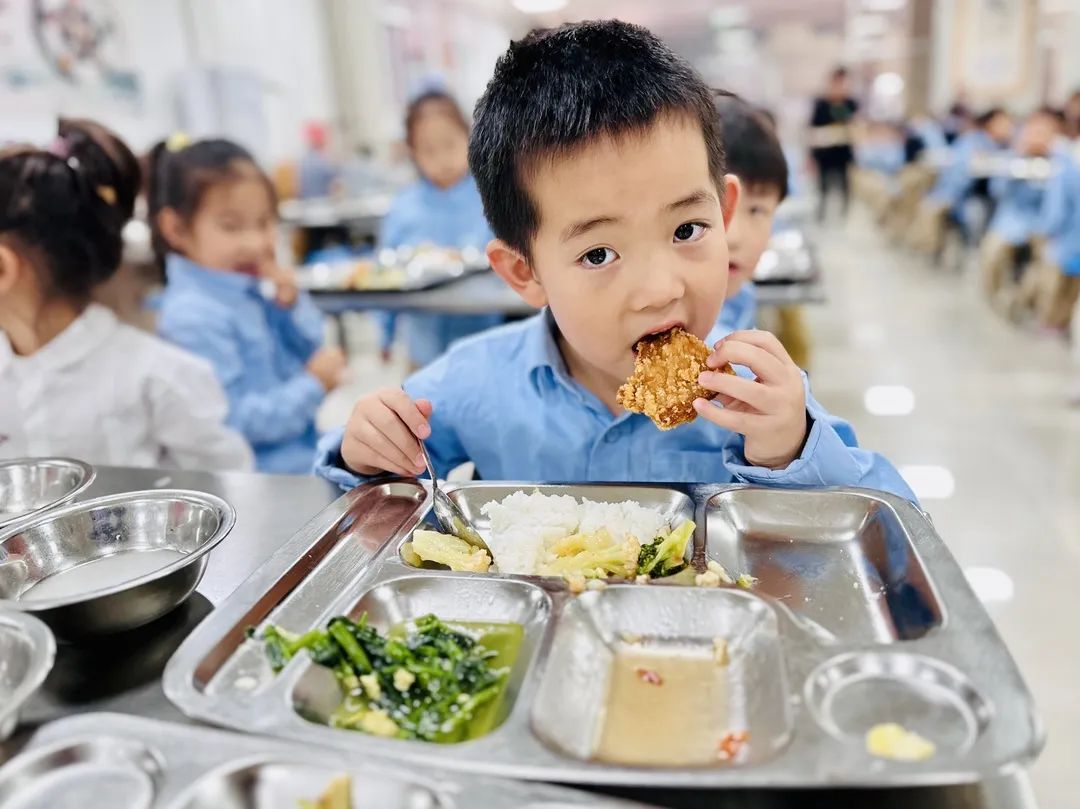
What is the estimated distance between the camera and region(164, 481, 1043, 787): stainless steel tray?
68 cm

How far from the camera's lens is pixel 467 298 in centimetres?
329

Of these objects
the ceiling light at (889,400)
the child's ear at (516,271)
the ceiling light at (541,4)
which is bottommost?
the ceiling light at (889,400)

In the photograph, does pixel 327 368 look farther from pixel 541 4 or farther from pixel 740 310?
pixel 541 4

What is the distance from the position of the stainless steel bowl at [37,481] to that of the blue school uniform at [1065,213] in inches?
219

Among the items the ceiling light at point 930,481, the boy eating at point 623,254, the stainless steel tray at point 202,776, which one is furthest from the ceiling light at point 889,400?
the stainless steel tray at point 202,776

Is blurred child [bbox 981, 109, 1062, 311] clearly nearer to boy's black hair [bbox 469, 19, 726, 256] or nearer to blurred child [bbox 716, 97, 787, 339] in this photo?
blurred child [bbox 716, 97, 787, 339]

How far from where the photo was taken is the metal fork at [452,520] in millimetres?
1156

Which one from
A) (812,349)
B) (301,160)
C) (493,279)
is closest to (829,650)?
(493,279)

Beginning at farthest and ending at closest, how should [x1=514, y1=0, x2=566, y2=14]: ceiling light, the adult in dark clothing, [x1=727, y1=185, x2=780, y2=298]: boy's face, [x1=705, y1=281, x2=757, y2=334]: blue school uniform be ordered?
[x1=514, y1=0, x2=566, y2=14]: ceiling light < the adult in dark clothing < [x1=705, y1=281, x2=757, y2=334]: blue school uniform < [x1=727, y1=185, x2=780, y2=298]: boy's face

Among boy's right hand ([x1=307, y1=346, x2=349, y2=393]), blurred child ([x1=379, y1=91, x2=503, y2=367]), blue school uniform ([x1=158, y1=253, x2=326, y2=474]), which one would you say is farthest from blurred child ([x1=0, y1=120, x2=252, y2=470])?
blurred child ([x1=379, y1=91, x2=503, y2=367])

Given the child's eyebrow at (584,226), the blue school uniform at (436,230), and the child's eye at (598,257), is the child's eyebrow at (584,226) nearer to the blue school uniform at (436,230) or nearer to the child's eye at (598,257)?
the child's eye at (598,257)

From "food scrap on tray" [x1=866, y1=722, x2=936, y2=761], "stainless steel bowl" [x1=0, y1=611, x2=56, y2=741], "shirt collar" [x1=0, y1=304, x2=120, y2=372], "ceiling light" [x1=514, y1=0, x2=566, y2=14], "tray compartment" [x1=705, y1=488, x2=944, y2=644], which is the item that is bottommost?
"tray compartment" [x1=705, y1=488, x2=944, y2=644]

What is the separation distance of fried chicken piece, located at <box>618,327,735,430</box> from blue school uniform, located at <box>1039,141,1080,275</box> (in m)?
5.01

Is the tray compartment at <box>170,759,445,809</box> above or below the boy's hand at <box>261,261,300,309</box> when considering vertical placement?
below
